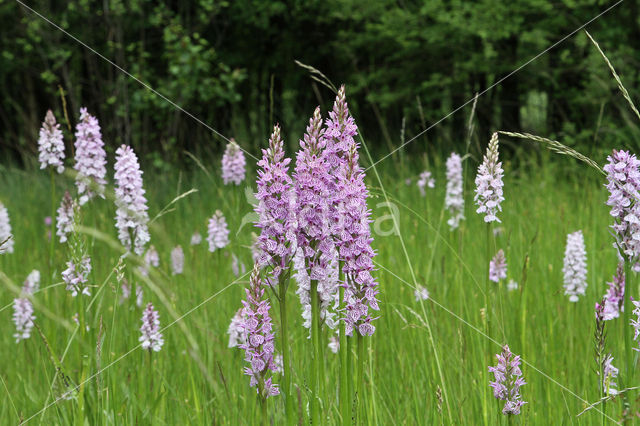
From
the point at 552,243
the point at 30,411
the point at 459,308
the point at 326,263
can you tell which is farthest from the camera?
the point at 552,243

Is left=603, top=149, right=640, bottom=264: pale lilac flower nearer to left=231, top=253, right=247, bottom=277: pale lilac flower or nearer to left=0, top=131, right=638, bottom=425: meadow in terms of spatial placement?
left=0, top=131, right=638, bottom=425: meadow

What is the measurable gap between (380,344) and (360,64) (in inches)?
574

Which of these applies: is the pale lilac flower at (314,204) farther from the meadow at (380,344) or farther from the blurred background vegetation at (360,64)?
the blurred background vegetation at (360,64)

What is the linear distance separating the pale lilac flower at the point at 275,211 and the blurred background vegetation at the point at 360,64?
25.3 feet

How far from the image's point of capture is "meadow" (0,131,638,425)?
2.38 meters

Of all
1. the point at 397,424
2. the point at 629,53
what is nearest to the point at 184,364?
the point at 397,424

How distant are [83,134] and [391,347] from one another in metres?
1.89

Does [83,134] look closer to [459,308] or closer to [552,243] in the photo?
[459,308]

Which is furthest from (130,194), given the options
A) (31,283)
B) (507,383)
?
(507,383)

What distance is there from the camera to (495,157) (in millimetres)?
2322

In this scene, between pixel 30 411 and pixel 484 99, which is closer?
pixel 30 411

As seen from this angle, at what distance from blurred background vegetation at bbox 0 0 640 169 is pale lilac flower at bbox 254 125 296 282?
7.72m

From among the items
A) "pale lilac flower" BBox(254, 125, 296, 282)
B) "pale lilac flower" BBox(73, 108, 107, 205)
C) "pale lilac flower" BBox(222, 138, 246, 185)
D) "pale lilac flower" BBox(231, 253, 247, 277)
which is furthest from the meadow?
"pale lilac flower" BBox(222, 138, 246, 185)

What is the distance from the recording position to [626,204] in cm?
184
